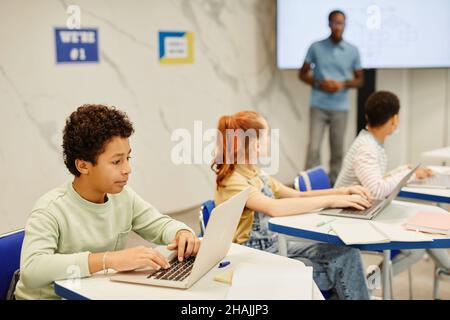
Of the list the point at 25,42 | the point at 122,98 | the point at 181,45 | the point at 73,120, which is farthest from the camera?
the point at 181,45

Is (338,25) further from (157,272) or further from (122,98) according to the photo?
(157,272)

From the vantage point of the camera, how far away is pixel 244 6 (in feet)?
18.5

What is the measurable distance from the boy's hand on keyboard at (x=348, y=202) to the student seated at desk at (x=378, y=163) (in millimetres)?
370

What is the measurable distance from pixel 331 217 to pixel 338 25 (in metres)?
3.21

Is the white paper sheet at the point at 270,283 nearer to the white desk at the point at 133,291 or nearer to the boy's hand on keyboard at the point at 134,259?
the white desk at the point at 133,291

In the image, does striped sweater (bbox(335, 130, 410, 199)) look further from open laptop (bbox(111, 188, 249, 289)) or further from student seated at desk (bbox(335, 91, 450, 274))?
open laptop (bbox(111, 188, 249, 289))

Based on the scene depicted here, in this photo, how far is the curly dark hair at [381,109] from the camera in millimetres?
3281

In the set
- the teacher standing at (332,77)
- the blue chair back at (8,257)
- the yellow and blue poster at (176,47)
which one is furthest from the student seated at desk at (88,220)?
the teacher standing at (332,77)

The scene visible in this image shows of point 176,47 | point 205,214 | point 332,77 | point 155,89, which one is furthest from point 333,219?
point 332,77

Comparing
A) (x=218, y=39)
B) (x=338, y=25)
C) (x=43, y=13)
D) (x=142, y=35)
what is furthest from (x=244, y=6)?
(x=43, y=13)

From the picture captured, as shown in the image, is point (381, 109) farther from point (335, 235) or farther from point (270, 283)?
point (270, 283)

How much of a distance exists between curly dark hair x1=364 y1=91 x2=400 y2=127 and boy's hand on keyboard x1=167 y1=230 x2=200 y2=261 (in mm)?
1631

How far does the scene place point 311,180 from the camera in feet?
10.8

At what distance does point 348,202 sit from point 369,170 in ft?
1.65
